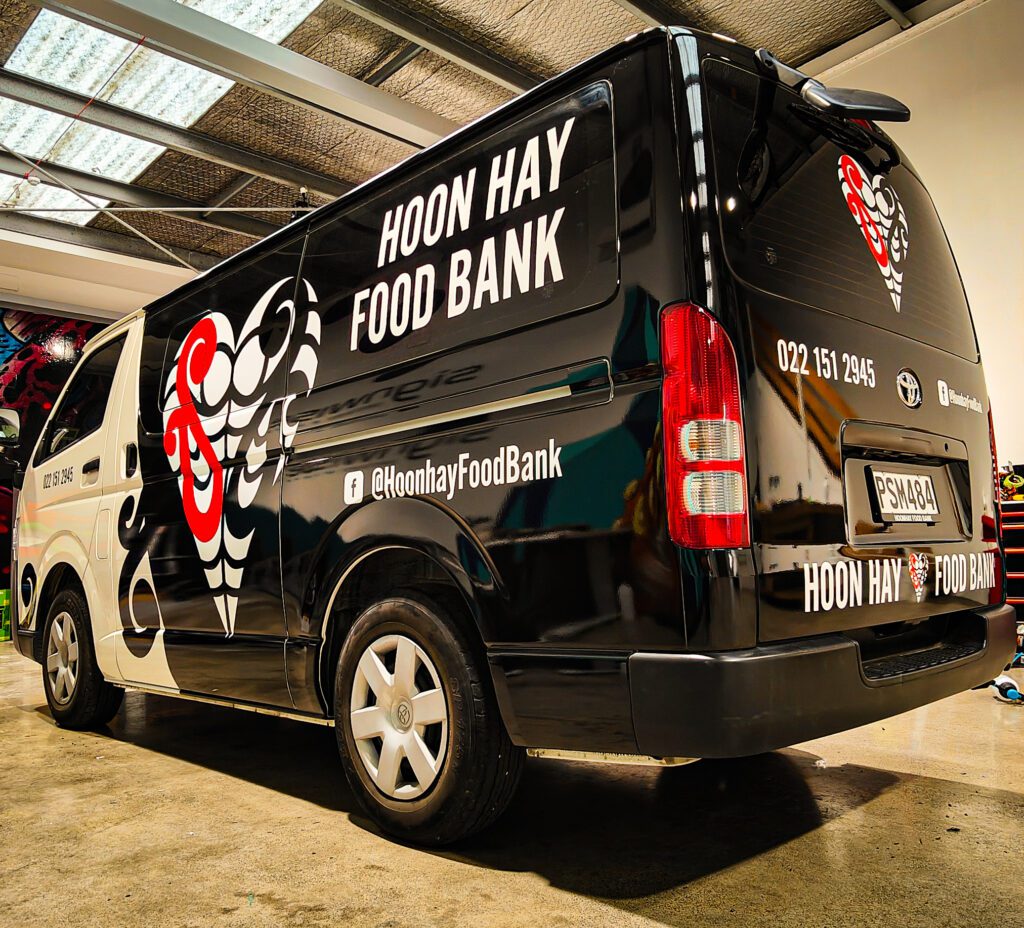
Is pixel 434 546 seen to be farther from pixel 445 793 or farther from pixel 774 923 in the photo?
pixel 774 923

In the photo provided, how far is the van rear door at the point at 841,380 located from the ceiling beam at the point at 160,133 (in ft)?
18.1

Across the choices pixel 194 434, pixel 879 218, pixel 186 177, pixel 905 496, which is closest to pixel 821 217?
pixel 879 218

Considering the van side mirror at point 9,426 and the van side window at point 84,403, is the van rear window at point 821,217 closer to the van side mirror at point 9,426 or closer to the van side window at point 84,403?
the van side window at point 84,403

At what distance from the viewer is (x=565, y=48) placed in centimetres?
610

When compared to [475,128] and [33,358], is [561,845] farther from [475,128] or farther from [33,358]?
[33,358]

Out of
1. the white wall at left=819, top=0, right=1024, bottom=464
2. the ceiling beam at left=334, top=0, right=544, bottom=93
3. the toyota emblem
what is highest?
the ceiling beam at left=334, top=0, right=544, bottom=93

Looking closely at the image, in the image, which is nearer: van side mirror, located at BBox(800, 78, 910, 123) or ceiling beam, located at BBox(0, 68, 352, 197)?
van side mirror, located at BBox(800, 78, 910, 123)

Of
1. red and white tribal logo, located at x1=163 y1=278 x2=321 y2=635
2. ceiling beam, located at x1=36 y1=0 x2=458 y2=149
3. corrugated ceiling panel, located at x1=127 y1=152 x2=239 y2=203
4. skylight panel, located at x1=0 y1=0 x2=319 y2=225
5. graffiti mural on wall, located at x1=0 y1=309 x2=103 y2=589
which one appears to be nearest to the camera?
→ red and white tribal logo, located at x1=163 y1=278 x2=321 y2=635

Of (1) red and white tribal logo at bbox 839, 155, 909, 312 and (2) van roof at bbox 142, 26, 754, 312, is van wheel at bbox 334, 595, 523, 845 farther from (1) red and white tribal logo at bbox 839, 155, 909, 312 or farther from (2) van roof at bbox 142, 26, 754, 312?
(1) red and white tribal logo at bbox 839, 155, 909, 312

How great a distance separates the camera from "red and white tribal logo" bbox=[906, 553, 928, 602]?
6.62 ft

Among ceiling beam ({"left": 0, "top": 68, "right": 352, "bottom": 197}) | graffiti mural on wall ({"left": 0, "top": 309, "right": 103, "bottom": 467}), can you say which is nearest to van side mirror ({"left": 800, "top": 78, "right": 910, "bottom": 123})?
ceiling beam ({"left": 0, "top": 68, "right": 352, "bottom": 197})

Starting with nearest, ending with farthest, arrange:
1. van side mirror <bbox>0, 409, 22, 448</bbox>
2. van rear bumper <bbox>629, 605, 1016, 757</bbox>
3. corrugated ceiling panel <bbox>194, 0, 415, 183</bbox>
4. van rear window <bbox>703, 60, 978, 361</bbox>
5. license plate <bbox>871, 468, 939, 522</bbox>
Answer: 1. van rear bumper <bbox>629, 605, 1016, 757</bbox>
2. van rear window <bbox>703, 60, 978, 361</bbox>
3. license plate <bbox>871, 468, 939, 522</bbox>
4. van side mirror <bbox>0, 409, 22, 448</bbox>
5. corrugated ceiling panel <bbox>194, 0, 415, 183</bbox>

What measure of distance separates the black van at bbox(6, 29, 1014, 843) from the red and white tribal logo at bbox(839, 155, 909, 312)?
0.04 feet

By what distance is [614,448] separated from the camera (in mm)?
1793
